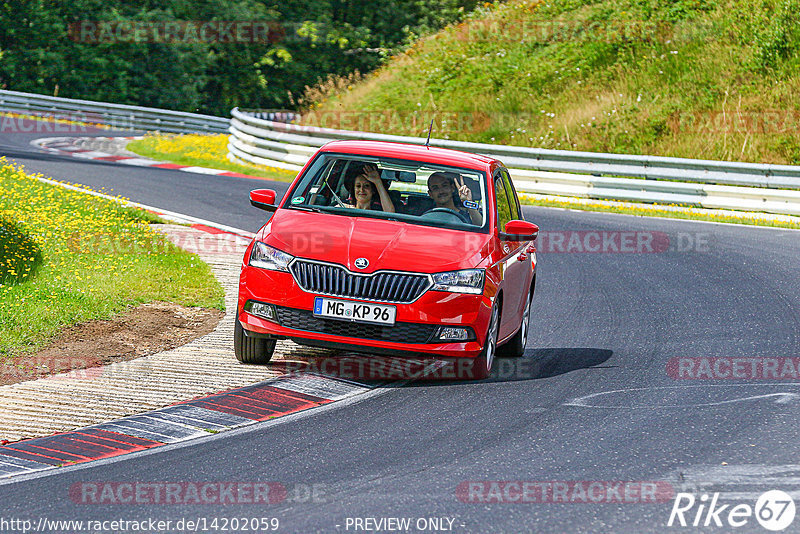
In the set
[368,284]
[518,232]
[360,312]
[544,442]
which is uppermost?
[518,232]

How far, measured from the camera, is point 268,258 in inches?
336

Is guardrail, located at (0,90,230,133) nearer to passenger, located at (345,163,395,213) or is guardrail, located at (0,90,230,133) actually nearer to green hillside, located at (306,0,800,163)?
green hillside, located at (306,0,800,163)

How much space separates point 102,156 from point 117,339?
20.0m

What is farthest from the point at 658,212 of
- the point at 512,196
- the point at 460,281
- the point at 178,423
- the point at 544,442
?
the point at 178,423

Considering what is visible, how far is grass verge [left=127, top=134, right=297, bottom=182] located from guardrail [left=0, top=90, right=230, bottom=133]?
3.27m

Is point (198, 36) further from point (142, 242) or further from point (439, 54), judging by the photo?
point (142, 242)

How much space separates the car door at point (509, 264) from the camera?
919cm

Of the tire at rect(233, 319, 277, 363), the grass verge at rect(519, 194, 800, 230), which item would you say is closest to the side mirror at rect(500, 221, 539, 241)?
the tire at rect(233, 319, 277, 363)

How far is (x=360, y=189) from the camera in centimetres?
946

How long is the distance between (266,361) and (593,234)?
402 inches

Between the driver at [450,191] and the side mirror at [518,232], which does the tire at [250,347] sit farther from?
the side mirror at [518,232]

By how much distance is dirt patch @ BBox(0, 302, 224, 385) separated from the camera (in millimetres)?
8422

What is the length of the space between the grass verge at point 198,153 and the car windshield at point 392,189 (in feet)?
50.0

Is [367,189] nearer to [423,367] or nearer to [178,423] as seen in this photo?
[423,367]
